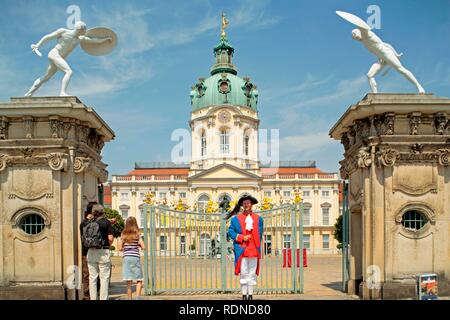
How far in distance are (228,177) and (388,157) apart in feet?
182

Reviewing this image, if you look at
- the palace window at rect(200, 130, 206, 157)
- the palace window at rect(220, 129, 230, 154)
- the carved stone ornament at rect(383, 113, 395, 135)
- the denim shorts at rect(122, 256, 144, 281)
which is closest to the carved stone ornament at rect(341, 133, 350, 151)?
the carved stone ornament at rect(383, 113, 395, 135)

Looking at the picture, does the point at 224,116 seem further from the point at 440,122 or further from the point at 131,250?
the point at 131,250

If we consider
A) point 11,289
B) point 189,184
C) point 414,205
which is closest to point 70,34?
point 11,289

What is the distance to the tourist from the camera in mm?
9500

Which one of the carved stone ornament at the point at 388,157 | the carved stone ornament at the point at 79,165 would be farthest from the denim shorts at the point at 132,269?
the carved stone ornament at the point at 388,157

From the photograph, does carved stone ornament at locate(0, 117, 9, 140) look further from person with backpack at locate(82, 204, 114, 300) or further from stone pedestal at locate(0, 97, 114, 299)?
person with backpack at locate(82, 204, 114, 300)

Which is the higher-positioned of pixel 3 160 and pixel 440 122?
pixel 440 122

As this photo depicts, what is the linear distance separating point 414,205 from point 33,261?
27.1 feet

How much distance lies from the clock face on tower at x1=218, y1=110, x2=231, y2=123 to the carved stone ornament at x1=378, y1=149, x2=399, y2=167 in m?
57.6

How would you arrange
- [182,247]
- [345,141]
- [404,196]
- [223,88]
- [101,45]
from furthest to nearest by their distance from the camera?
[223,88]
[182,247]
[345,141]
[101,45]
[404,196]

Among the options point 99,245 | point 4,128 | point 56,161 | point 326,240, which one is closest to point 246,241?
point 99,245

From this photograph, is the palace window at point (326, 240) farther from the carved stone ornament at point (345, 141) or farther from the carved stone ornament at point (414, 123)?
the carved stone ornament at point (414, 123)

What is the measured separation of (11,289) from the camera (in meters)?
11.3

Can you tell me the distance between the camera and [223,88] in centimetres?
6981
